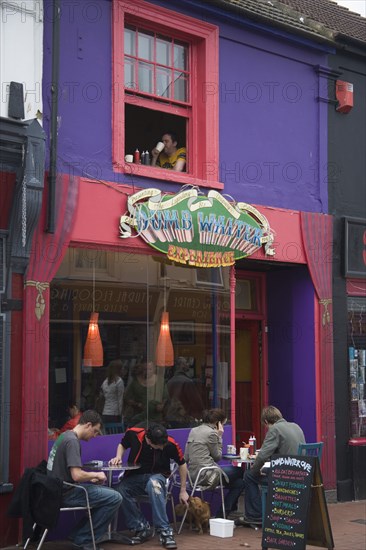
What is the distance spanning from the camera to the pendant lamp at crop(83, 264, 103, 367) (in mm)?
10195

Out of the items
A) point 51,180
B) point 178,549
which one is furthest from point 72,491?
point 51,180

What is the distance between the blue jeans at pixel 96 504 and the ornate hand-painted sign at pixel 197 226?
3.10m

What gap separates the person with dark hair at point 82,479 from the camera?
27.8ft

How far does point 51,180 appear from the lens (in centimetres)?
941

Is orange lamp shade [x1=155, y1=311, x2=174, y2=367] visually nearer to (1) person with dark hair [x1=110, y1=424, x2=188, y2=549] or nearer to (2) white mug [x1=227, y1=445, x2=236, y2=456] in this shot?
(2) white mug [x1=227, y1=445, x2=236, y2=456]

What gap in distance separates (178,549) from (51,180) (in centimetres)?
427

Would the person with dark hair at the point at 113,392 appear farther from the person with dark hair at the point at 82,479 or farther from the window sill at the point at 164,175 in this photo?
the window sill at the point at 164,175

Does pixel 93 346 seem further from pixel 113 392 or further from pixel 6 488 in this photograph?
pixel 6 488

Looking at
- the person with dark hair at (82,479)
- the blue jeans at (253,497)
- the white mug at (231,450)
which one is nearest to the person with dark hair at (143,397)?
the white mug at (231,450)

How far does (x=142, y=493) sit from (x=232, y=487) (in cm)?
150

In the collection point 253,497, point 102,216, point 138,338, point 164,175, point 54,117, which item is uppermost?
point 54,117

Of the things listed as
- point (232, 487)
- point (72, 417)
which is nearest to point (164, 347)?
point (72, 417)

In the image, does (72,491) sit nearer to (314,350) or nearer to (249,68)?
(314,350)

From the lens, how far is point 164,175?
1080cm
